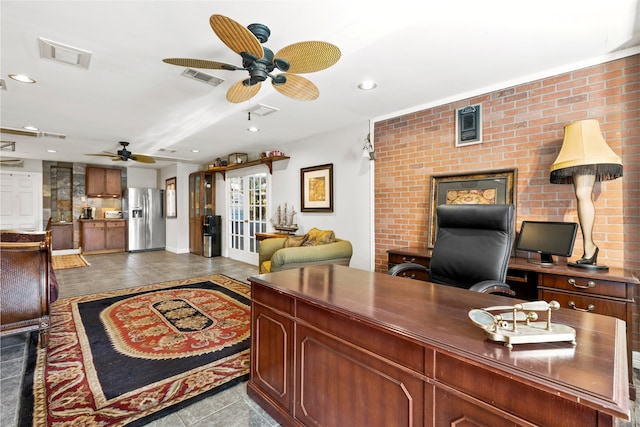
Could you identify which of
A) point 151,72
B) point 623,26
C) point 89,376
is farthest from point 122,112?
point 623,26

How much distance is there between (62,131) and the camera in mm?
4781

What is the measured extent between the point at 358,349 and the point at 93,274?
6124 mm

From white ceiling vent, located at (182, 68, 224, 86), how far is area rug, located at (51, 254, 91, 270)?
5369mm

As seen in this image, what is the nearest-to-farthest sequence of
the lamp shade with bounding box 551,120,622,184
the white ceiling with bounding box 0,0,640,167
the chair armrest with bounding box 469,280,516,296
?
the chair armrest with bounding box 469,280,516,296 → the white ceiling with bounding box 0,0,640,167 → the lamp shade with bounding box 551,120,622,184

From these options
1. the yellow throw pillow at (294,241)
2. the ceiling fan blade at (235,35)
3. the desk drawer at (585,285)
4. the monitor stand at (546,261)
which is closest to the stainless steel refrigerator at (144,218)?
the yellow throw pillow at (294,241)

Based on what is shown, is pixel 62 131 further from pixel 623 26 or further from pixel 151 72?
pixel 623 26

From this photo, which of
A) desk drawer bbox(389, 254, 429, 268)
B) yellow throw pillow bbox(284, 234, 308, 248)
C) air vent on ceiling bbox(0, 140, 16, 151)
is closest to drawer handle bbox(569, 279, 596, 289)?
desk drawer bbox(389, 254, 429, 268)

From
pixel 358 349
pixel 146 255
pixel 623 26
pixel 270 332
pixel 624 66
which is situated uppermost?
pixel 623 26

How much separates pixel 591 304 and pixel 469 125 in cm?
199

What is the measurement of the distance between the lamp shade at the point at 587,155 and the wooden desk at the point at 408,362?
158cm

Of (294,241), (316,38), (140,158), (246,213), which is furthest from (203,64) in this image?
(246,213)

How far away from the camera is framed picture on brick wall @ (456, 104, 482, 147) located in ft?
10.4

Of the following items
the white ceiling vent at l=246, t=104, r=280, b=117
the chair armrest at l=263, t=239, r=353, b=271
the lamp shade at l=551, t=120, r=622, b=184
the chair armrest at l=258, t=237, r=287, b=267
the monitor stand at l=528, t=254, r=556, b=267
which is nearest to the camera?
the lamp shade at l=551, t=120, r=622, b=184

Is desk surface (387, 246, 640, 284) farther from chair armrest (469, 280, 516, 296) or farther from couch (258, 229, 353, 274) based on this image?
couch (258, 229, 353, 274)
